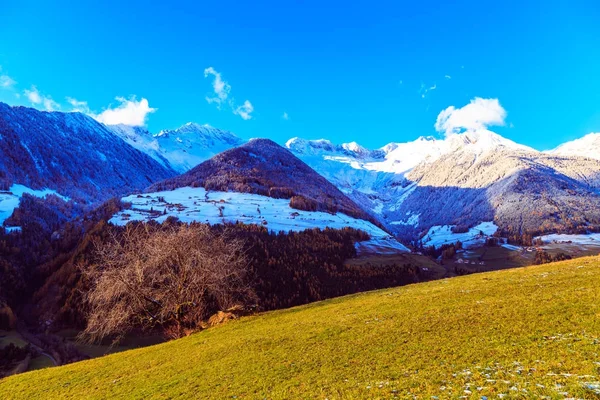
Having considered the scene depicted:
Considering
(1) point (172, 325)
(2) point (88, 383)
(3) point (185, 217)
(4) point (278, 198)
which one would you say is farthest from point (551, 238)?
(2) point (88, 383)

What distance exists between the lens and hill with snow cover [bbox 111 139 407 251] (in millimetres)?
Result: 90062

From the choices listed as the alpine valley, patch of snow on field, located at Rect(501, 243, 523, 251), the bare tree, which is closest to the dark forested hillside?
the alpine valley

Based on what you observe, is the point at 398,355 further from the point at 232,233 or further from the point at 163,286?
the point at 232,233

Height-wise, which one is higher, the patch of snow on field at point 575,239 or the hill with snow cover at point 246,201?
the hill with snow cover at point 246,201

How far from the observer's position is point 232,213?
94.7 meters

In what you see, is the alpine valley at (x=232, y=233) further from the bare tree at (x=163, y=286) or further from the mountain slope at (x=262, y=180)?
the bare tree at (x=163, y=286)

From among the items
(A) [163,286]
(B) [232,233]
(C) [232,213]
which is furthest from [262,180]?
(A) [163,286]

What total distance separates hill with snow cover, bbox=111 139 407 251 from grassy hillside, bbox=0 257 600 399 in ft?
212

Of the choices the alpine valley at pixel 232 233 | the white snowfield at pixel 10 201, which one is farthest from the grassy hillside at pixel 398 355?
the white snowfield at pixel 10 201

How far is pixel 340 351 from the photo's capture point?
15312 mm

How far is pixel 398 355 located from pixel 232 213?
278ft

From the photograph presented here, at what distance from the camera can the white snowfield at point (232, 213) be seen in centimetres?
8569

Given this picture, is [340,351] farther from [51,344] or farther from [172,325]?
[51,344]

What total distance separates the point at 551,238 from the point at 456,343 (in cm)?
16831
